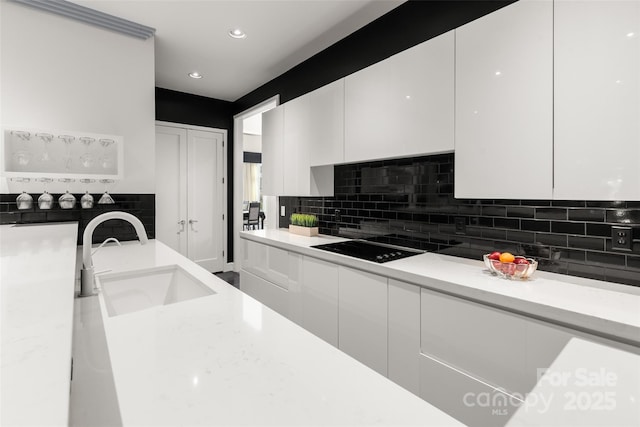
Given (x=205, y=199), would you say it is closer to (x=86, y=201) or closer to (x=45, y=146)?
(x=86, y=201)

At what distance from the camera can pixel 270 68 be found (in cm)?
368

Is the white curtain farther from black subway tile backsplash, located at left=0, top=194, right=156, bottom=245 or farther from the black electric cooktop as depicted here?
the black electric cooktop

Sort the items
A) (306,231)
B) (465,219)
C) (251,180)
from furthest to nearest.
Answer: (251,180) < (306,231) < (465,219)

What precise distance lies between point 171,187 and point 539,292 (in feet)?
14.7

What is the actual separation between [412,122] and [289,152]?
4.73ft

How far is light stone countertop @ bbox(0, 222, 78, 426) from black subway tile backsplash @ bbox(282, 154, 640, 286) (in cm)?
208

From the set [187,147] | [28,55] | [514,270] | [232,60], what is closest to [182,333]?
[514,270]

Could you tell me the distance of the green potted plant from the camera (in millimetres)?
3172

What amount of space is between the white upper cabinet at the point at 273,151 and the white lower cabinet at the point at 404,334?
1879 mm

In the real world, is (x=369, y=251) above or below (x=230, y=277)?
above

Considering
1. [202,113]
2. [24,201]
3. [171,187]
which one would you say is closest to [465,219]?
[24,201]

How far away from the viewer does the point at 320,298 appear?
2.36 metres

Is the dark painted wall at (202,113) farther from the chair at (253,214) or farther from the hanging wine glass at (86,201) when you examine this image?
the chair at (253,214)

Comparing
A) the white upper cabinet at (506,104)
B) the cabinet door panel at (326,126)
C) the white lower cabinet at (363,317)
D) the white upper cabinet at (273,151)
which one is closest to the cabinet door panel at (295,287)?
the white lower cabinet at (363,317)
